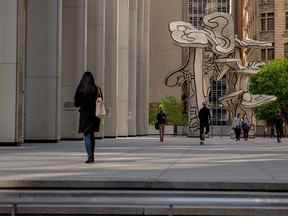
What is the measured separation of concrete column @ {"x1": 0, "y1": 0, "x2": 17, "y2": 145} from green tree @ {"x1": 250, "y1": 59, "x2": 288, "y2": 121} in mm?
71354

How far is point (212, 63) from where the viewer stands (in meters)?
61.7

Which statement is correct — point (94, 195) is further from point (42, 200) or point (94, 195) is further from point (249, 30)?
point (249, 30)

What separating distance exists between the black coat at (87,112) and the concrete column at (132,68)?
42.9 meters

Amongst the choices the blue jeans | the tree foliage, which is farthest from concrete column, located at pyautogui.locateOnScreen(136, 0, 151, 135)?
the tree foliage

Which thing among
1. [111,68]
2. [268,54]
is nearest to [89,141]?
[111,68]

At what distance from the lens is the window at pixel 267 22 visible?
109m

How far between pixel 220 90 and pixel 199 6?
17675mm

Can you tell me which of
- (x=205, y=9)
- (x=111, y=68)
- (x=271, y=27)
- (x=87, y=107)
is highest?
(x=205, y=9)

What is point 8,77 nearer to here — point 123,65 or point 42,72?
point 42,72

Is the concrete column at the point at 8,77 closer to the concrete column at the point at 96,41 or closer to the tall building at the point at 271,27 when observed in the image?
the concrete column at the point at 96,41

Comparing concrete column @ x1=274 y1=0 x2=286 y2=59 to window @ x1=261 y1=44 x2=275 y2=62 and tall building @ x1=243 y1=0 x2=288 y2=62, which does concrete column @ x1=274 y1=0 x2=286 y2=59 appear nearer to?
tall building @ x1=243 y1=0 x2=288 y2=62

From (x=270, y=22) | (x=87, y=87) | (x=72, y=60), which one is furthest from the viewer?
(x=270, y=22)

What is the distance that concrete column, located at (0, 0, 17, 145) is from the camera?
88.2ft

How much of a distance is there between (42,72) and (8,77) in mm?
4687
